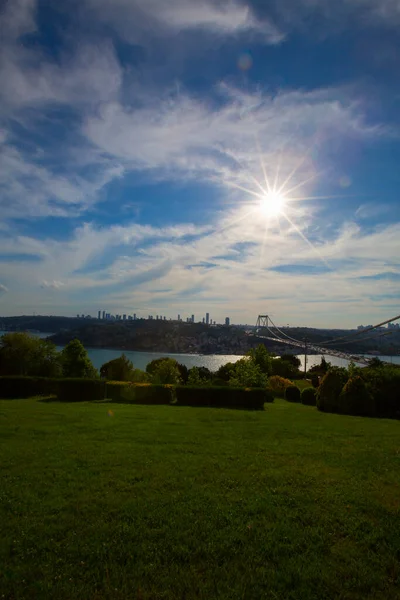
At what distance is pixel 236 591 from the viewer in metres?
3.71

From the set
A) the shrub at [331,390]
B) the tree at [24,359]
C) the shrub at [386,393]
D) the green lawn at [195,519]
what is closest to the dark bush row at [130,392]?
the shrub at [331,390]

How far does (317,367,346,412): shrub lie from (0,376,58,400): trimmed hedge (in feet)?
47.8

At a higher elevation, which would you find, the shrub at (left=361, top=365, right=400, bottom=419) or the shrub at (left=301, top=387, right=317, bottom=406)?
the shrub at (left=361, top=365, right=400, bottom=419)

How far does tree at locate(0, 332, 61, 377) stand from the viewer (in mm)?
30808

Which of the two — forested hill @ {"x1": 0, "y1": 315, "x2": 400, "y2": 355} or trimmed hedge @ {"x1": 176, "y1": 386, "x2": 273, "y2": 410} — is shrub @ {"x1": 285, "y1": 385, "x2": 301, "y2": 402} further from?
forested hill @ {"x1": 0, "y1": 315, "x2": 400, "y2": 355}

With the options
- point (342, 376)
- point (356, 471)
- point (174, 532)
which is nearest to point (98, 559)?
point (174, 532)

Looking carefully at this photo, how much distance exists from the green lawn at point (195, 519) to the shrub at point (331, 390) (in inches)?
351

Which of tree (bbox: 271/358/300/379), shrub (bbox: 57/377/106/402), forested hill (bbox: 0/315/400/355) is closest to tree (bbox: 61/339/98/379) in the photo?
shrub (bbox: 57/377/106/402)

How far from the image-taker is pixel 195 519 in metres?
5.11

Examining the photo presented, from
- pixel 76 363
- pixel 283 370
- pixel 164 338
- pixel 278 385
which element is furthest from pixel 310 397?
pixel 164 338

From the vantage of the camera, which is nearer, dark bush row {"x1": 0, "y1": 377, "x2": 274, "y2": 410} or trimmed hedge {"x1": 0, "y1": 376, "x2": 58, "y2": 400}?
dark bush row {"x1": 0, "y1": 377, "x2": 274, "y2": 410}

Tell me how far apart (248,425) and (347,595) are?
29.0 feet

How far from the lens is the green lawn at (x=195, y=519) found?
385 centimetres

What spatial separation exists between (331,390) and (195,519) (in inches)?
589
